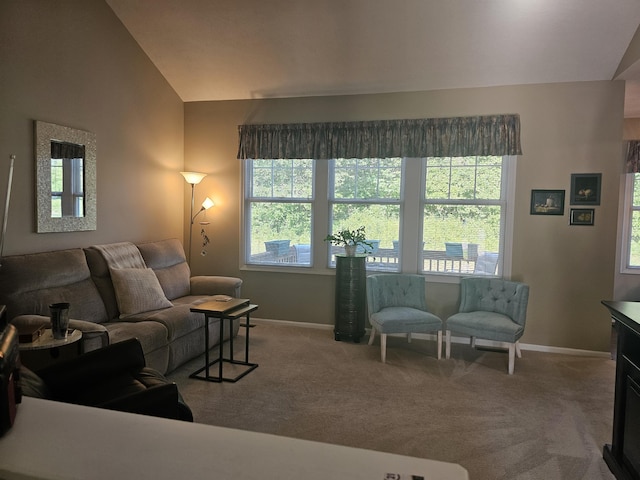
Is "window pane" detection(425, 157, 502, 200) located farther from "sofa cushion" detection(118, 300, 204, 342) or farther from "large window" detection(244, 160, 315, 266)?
"sofa cushion" detection(118, 300, 204, 342)

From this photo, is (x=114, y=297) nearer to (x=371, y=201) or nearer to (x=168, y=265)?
(x=168, y=265)

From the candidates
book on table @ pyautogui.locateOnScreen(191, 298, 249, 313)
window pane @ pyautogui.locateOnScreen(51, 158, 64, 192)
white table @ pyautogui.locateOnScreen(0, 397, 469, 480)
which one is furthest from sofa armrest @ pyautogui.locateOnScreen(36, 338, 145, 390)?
window pane @ pyautogui.locateOnScreen(51, 158, 64, 192)

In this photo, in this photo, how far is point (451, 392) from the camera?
3629 mm

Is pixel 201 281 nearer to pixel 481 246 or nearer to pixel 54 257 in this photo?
pixel 54 257

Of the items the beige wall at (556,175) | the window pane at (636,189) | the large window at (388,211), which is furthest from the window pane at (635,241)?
the large window at (388,211)

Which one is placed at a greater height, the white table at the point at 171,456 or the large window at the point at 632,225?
the large window at the point at 632,225

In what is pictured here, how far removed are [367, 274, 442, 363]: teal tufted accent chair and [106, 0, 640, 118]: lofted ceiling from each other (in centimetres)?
203

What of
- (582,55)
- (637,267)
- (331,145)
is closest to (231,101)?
(331,145)

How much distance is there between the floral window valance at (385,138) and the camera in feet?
15.4

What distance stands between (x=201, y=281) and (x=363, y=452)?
13.9ft

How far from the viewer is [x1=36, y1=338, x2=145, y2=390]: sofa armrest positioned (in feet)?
7.48

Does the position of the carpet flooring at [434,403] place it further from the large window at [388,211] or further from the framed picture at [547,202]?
the framed picture at [547,202]

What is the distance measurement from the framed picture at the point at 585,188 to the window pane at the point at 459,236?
0.72 meters

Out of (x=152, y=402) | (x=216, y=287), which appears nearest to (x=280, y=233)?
(x=216, y=287)
